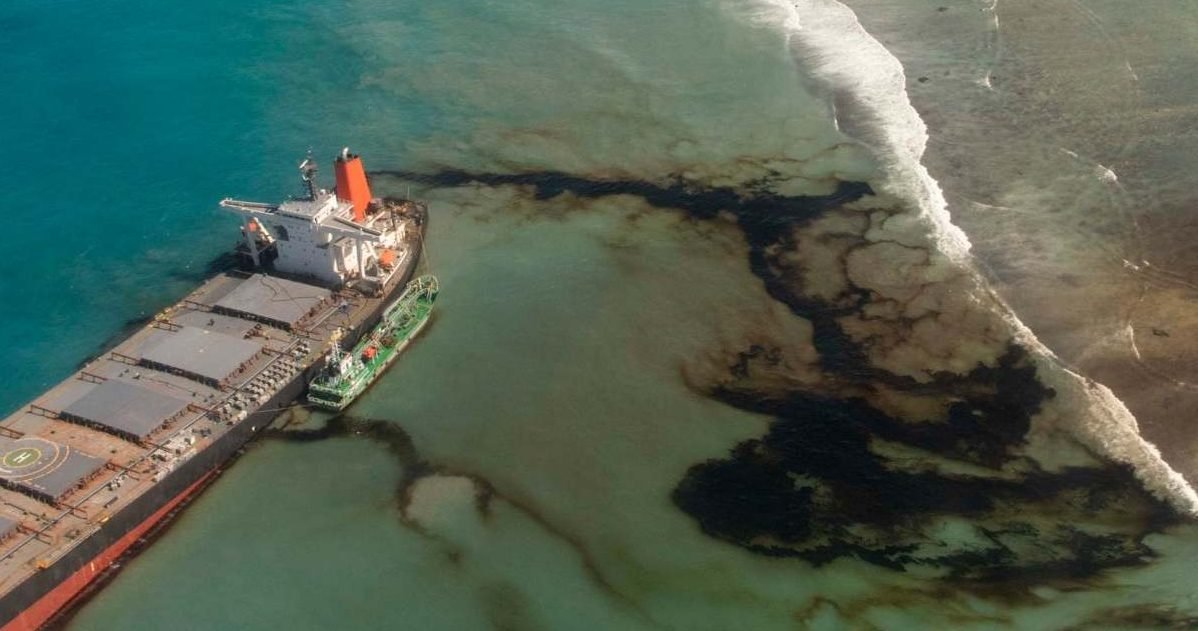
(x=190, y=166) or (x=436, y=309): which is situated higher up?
(x=190, y=166)

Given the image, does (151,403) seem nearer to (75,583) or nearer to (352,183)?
(75,583)

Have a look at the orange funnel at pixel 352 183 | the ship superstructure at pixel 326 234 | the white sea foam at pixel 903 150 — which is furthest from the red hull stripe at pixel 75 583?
the white sea foam at pixel 903 150

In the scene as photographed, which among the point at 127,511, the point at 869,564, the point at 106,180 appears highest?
the point at 106,180

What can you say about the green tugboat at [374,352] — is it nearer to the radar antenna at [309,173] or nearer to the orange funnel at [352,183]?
the orange funnel at [352,183]

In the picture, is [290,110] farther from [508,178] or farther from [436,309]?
[436,309]

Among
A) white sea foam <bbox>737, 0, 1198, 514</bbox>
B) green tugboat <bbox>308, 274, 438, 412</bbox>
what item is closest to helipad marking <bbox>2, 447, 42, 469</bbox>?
green tugboat <bbox>308, 274, 438, 412</bbox>

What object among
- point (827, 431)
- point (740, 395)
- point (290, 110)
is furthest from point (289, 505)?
point (290, 110)

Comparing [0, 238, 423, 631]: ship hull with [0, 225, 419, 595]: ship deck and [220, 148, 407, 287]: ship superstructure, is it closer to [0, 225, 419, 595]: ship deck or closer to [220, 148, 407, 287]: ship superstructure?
[0, 225, 419, 595]: ship deck
